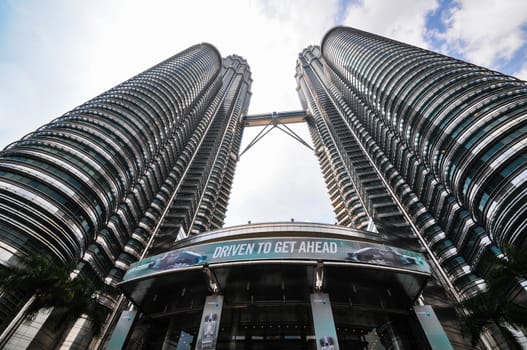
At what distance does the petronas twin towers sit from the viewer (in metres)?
23.7

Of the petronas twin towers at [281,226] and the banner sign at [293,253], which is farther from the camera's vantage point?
the petronas twin towers at [281,226]

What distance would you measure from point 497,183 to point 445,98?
17.3 m

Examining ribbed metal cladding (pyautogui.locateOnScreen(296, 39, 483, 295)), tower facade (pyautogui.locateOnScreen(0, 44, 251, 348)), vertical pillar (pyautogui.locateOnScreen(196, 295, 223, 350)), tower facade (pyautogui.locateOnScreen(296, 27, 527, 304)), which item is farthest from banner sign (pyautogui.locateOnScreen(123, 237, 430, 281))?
ribbed metal cladding (pyautogui.locateOnScreen(296, 39, 483, 295))

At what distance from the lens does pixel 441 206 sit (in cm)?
4094

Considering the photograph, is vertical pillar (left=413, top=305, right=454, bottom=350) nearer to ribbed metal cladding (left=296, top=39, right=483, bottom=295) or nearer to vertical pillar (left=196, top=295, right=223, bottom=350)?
ribbed metal cladding (left=296, top=39, right=483, bottom=295)

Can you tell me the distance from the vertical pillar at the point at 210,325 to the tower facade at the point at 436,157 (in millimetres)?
25195

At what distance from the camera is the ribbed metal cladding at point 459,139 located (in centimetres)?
2833

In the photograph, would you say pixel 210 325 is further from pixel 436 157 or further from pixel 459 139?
pixel 436 157

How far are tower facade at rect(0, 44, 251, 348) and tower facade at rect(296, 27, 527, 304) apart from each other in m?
38.2

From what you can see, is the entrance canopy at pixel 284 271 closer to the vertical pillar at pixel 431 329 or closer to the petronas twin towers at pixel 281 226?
the petronas twin towers at pixel 281 226

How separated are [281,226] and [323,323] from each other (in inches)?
439

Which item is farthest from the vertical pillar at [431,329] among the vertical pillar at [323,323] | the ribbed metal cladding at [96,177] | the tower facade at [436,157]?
the ribbed metal cladding at [96,177]

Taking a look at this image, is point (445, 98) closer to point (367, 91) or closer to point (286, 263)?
point (367, 91)

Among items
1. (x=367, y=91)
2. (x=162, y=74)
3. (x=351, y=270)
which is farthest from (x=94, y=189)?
(x=367, y=91)
